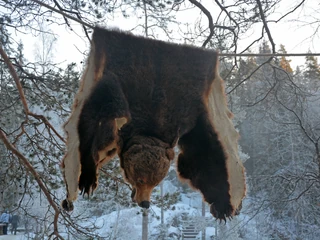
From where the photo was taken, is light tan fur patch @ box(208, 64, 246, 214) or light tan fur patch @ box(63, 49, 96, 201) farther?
light tan fur patch @ box(208, 64, 246, 214)

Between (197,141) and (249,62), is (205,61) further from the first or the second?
(249,62)

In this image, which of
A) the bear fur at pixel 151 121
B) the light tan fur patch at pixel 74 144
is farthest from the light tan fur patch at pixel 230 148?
the light tan fur patch at pixel 74 144

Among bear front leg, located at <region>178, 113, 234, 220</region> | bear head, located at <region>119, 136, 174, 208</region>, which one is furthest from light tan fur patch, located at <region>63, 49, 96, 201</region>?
bear front leg, located at <region>178, 113, 234, 220</region>

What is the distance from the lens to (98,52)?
0.96 meters

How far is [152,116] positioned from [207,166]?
244 mm

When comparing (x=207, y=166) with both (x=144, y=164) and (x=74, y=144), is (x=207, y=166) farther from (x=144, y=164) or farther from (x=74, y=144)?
(x=74, y=144)

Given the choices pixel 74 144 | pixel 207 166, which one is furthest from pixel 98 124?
pixel 207 166

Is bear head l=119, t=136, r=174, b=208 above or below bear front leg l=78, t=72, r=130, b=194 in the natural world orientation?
below

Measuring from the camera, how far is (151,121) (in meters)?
0.97

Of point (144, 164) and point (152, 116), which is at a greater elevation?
point (152, 116)

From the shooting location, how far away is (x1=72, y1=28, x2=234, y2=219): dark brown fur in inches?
34.6

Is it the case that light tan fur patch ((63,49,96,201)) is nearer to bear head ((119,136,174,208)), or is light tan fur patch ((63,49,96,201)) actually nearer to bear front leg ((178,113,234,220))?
bear head ((119,136,174,208))

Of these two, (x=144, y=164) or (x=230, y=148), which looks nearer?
(x=144, y=164)

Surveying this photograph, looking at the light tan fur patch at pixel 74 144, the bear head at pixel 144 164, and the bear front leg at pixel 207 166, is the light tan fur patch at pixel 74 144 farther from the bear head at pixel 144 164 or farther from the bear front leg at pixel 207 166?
the bear front leg at pixel 207 166
